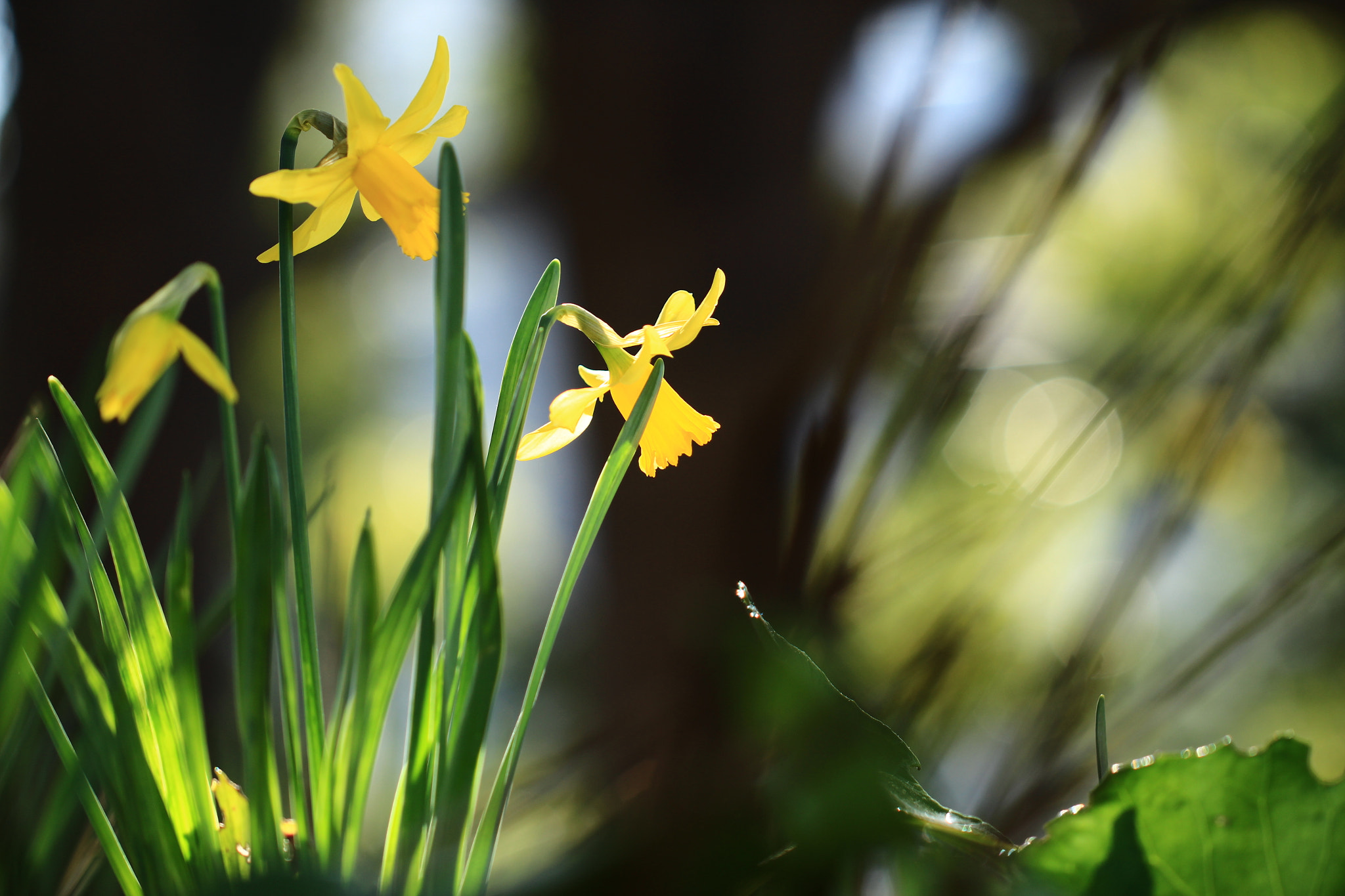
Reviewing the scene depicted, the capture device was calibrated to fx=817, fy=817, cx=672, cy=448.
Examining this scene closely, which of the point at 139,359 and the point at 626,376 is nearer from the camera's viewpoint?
the point at 139,359

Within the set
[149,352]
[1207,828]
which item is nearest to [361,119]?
[149,352]

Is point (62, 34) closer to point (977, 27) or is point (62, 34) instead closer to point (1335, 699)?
point (977, 27)

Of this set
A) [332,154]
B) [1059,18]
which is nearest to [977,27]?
[332,154]

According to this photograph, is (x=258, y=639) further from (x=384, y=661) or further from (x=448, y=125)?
(x=448, y=125)

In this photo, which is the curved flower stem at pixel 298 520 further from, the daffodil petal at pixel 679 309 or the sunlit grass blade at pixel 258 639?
the daffodil petal at pixel 679 309

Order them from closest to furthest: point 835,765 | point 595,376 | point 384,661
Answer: point 835,765 < point 384,661 < point 595,376

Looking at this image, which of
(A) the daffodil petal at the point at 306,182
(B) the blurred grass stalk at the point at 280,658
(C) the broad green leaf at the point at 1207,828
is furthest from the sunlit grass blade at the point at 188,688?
(C) the broad green leaf at the point at 1207,828

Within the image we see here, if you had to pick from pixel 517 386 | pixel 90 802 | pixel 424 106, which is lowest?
pixel 90 802
